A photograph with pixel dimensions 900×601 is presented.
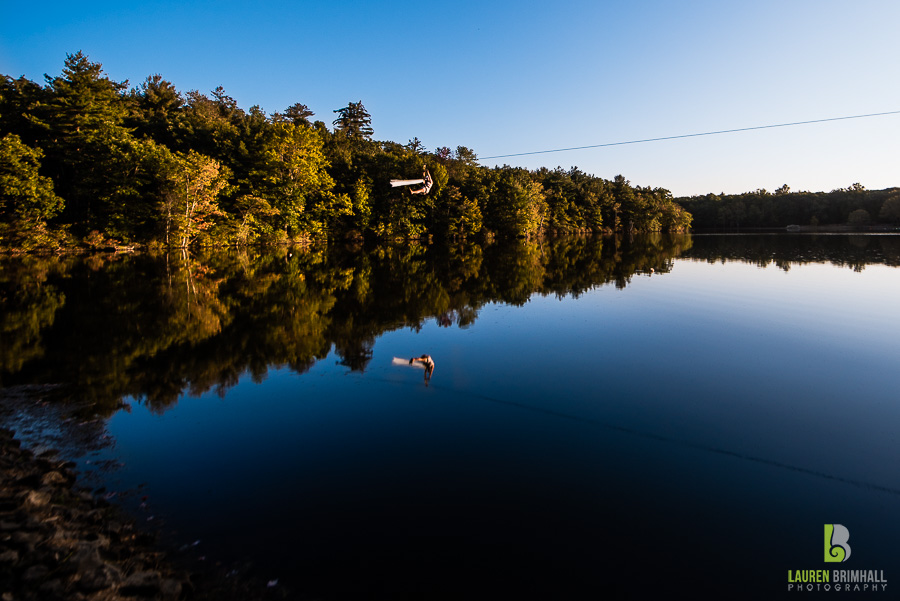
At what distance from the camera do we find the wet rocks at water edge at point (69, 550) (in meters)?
2.88

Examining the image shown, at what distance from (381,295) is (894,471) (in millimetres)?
13959

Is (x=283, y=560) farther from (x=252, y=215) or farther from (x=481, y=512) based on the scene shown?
(x=252, y=215)

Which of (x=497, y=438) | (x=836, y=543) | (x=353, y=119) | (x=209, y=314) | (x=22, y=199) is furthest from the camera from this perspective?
(x=353, y=119)

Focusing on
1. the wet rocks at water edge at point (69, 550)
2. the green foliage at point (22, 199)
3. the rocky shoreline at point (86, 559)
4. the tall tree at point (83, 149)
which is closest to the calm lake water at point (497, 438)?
the rocky shoreline at point (86, 559)

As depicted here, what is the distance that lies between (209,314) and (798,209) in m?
140

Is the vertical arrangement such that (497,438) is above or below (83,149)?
below

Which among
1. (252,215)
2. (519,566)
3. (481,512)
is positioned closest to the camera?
(519,566)

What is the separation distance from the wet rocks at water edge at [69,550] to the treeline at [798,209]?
13075 centimetres

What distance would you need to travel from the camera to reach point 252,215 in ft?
140

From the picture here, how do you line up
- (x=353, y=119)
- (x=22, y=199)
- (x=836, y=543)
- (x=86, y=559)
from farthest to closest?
(x=353, y=119)
(x=22, y=199)
(x=836, y=543)
(x=86, y=559)

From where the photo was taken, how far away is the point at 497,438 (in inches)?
225

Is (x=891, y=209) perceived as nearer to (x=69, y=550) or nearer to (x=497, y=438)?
(x=497, y=438)

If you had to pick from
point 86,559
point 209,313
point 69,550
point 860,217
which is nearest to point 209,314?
point 209,313

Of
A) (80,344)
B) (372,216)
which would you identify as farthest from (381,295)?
(372,216)
